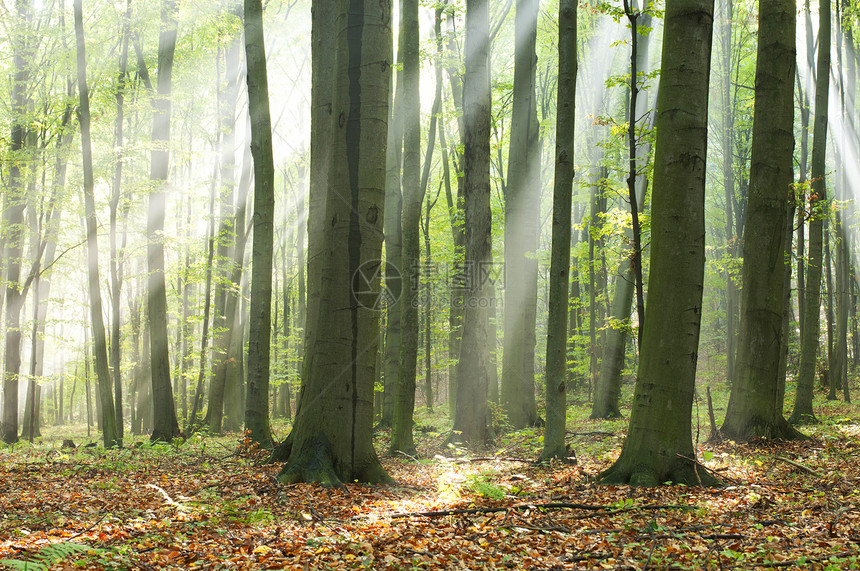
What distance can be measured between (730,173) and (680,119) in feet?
59.1

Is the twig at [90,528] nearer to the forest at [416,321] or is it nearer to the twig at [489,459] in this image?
the forest at [416,321]

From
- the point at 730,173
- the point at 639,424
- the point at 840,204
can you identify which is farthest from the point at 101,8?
the point at 730,173

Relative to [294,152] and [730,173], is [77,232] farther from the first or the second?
[730,173]

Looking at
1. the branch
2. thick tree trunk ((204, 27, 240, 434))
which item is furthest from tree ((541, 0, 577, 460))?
thick tree trunk ((204, 27, 240, 434))

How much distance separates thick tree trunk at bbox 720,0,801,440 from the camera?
7.52 metres

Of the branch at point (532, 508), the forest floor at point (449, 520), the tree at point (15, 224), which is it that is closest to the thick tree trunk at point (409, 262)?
the forest floor at point (449, 520)

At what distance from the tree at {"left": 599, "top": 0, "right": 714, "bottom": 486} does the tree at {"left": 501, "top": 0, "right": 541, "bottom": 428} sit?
5668 mm

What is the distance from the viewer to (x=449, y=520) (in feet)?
13.8

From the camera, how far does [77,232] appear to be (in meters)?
18.9

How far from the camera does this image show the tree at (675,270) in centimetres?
503

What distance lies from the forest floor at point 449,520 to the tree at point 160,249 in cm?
510

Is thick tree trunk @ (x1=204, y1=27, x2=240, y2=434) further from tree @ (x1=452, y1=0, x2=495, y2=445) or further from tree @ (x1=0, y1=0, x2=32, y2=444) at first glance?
tree @ (x1=452, y1=0, x2=495, y2=445)

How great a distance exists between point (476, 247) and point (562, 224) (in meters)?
3.11

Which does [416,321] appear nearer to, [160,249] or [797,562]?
[797,562]
